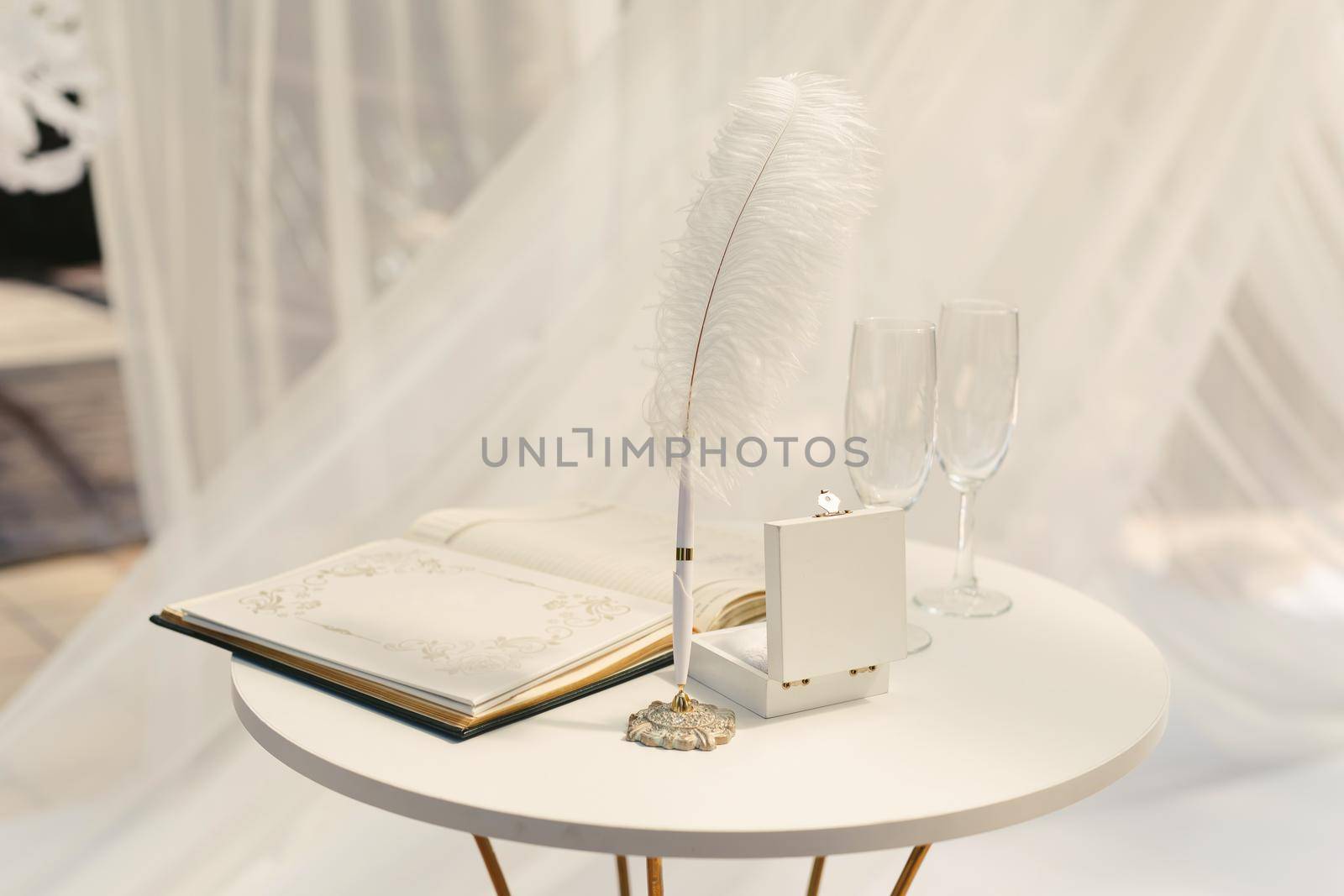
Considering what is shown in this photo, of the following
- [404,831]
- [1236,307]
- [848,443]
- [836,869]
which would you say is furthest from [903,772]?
[1236,307]

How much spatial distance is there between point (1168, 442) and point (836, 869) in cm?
95

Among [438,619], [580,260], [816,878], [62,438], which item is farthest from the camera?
[62,438]

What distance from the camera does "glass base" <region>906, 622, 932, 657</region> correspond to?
877 mm

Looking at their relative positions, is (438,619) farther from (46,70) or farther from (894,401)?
(46,70)

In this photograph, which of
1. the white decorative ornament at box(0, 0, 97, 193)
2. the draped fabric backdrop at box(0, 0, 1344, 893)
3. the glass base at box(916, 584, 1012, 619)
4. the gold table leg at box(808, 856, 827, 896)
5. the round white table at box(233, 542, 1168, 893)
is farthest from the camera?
the white decorative ornament at box(0, 0, 97, 193)

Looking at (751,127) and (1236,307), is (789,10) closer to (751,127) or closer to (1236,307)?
(1236,307)

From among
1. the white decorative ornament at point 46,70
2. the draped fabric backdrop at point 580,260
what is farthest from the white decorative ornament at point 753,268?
the white decorative ornament at point 46,70

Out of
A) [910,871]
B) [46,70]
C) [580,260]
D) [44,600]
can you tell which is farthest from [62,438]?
[910,871]

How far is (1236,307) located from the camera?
1977mm

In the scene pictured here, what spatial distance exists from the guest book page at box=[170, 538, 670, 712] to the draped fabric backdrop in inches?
31.2

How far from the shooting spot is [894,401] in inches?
34.0

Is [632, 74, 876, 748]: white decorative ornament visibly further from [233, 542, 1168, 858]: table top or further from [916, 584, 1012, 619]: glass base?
[916, 584, 1012, 619]: glass base

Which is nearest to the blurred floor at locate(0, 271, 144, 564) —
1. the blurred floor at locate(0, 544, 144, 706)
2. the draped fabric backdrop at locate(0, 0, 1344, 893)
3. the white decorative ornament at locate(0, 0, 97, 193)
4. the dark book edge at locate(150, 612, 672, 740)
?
the blurred floor at locate(0, 544, 144, 706)

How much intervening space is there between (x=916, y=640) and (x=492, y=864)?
428 mm
